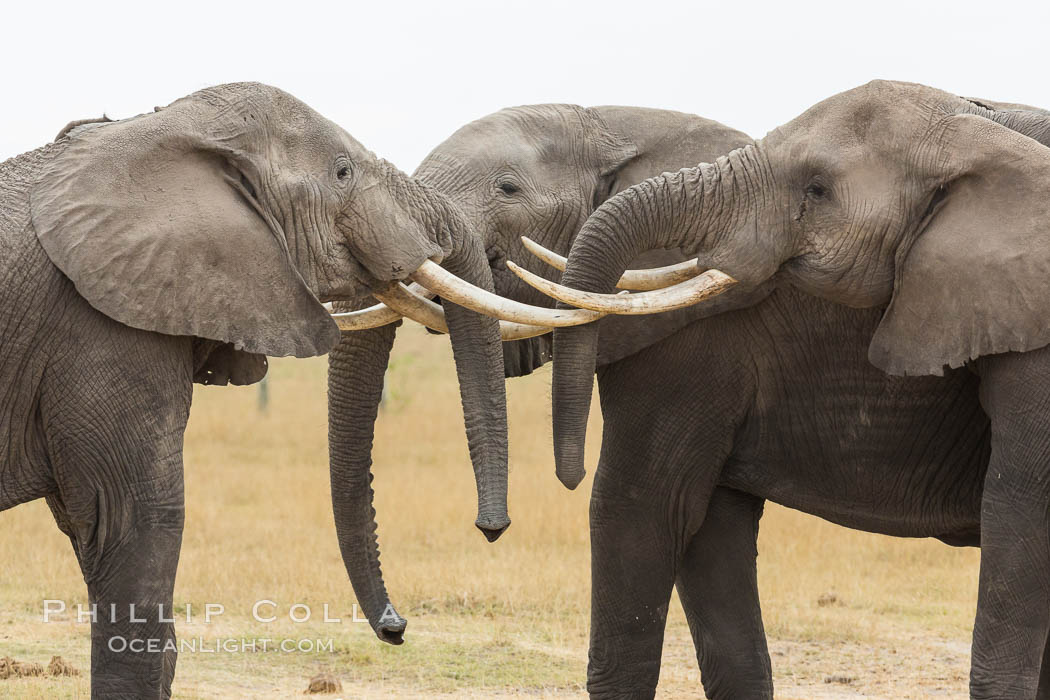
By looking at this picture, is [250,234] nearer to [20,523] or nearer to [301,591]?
[301,591]

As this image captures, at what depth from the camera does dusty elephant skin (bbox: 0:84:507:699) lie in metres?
5.00

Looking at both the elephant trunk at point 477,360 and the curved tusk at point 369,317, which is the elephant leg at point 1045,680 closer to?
the elephant trunk at point 477,360

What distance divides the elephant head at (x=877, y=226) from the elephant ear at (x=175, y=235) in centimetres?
99

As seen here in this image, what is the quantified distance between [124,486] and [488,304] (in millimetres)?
1382

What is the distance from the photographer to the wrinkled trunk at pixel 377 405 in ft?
18.8

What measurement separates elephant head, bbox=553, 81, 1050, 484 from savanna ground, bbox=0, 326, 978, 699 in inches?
54.2

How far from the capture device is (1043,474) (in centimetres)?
527

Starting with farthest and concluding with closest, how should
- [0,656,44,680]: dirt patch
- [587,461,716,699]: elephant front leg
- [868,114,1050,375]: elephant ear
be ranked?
[0,656,44,680]: dirt patch
[587,461,716,699]: elephant front leg
[868,114,1050,375]: elephant ear

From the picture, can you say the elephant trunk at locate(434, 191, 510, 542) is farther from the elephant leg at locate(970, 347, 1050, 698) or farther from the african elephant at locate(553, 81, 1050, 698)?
the elephant leg at locate(970, 347, 1050, 698)

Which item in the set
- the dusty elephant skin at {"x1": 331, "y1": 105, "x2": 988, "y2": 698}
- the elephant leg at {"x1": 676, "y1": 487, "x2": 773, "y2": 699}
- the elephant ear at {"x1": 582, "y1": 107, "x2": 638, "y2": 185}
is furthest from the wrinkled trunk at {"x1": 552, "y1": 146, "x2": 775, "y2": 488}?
the elephant leg at {"x1": 676, "y1": 487, "x2": 773, "y2": 699}

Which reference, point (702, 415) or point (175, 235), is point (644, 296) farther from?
A: point (175, 235)

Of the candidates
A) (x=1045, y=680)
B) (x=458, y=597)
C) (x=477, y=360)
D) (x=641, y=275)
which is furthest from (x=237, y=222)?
(x=458, y=597)

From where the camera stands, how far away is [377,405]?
20.2ft

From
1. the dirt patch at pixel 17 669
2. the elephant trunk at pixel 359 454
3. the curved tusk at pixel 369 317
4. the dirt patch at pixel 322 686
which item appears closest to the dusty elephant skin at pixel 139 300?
the curved tusk at pixel 369 317
